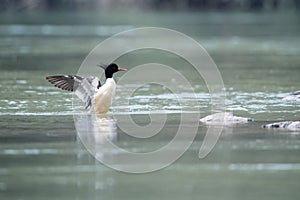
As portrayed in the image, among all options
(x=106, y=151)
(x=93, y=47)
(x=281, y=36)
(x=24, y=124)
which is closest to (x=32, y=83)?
(x=24, y=124)

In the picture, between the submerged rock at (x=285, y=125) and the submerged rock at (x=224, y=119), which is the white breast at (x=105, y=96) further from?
the submerged rock at (x=285, y=125)

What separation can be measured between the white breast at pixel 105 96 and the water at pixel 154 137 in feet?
0.84

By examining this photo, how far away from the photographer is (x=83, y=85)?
15922 mm

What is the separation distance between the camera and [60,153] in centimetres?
1227

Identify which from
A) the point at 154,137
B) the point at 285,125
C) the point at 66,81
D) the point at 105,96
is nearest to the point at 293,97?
the point at 285,125

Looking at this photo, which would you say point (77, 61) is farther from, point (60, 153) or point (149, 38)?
point (60, 153)

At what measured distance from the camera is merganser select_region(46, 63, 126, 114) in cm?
1543

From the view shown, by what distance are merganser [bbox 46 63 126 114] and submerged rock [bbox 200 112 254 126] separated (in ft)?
5.12

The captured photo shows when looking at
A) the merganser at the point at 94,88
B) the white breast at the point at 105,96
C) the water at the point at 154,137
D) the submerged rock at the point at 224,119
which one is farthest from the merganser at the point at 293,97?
the white breast at the point at 105,96

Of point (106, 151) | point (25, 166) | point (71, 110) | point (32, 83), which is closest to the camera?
point (25, 166)

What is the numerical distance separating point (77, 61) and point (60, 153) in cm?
1397

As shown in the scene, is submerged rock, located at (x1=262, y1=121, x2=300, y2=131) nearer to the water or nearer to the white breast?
the water

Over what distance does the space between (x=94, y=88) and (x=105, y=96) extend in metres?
0.46

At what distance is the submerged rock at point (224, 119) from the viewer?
Result: 14.4 m
